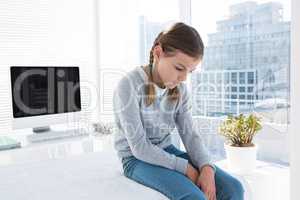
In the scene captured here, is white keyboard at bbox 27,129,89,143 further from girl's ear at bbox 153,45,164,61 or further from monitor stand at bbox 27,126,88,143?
girl's ear at bbox 153,45,164,61

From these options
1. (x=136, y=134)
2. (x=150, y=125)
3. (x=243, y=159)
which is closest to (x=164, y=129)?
(x=150, y=125)

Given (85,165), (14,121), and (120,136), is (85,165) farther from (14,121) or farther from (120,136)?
(14,121)

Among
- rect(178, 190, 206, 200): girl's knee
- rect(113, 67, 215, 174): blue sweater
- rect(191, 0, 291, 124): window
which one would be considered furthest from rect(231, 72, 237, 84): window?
rect(178, 190, 206, 200): girl's knee

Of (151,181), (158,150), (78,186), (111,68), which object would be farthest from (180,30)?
(111,68)

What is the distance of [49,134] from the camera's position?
2312 mm

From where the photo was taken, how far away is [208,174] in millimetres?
1319

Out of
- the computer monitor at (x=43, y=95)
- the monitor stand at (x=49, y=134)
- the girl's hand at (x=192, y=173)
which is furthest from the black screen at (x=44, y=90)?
the girl's hand at (x=192, y=173)

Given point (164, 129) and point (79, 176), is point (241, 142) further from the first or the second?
point (79, 176)

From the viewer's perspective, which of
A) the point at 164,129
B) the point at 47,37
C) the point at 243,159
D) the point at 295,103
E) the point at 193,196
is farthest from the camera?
the point at 47,37

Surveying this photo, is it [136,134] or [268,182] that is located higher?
[136,134]

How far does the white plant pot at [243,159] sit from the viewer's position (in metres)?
1.94

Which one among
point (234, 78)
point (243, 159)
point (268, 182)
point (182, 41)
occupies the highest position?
point (182, 41)

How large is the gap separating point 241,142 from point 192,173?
2.52ft

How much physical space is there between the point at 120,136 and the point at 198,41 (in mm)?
515
